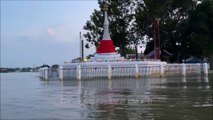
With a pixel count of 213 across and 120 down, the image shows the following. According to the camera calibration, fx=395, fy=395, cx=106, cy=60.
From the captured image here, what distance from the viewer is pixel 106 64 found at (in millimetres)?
32781

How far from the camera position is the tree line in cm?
5228

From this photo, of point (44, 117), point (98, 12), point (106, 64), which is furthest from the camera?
point (98, 12)

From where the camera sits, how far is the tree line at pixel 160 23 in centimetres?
5228

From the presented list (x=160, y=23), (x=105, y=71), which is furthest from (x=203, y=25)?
(x=105, y=71)

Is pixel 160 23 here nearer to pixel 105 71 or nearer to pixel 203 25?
pixel 203 25

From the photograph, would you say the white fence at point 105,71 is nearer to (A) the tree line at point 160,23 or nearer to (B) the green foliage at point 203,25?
(A) the tree line at point 160,23

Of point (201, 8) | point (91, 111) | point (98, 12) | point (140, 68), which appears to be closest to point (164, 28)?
point (201, 8)

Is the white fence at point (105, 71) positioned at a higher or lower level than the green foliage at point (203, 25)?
lower

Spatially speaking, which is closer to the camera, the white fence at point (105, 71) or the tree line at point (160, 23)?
the white fence at point (105, 71)

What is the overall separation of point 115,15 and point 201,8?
11739 millimetres

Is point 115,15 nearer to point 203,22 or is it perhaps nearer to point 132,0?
point 132,0

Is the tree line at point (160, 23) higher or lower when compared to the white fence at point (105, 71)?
higher

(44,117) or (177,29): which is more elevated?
(177,29)

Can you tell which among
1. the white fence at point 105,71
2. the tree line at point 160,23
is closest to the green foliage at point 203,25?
the tree line at point 160,23
